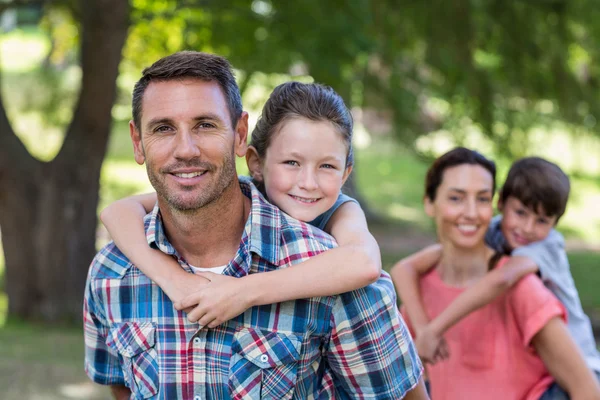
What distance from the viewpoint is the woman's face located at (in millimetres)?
3264

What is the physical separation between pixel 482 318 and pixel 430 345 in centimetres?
26

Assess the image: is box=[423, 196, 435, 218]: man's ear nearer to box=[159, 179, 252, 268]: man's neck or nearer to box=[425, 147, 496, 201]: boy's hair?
box=[425, 147, 496, 201]: boy's hair

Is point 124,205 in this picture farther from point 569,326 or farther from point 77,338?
point 77,338

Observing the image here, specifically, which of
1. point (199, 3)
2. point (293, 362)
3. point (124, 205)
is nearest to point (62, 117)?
point (199, 3)

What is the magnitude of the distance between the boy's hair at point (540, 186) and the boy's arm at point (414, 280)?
0.41 meters

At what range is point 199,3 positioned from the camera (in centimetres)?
816

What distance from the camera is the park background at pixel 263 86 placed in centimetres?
751

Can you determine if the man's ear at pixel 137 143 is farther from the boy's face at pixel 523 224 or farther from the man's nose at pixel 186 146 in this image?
the boy's face at pixel 523 224

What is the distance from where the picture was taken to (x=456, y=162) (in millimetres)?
3361

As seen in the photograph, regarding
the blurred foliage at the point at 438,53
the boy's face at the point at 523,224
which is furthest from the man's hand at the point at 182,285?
the blurred foliage at the point at 438,53

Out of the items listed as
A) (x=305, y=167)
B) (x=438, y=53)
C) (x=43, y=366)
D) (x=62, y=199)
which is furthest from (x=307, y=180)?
(x=438, y=53)

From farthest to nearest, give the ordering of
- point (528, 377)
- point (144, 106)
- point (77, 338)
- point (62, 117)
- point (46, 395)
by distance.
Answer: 1. point (62, 117)
2. point (77, 338)
3. point (46, 395)
4. point (528, 377)
5. point (144, 106)

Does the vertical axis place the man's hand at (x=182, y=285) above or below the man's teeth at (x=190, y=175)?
below

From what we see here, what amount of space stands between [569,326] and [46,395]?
4112 mm
